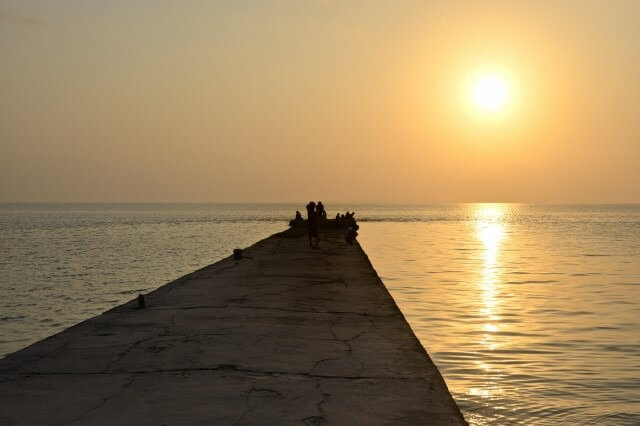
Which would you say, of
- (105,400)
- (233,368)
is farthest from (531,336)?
(105,400)

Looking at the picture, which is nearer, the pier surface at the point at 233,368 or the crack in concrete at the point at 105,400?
the crack in concrete at the point at 105,400

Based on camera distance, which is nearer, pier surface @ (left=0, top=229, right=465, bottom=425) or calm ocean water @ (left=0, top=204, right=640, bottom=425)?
pier surface @ (left=0, top=229, right=465, bottom=425)

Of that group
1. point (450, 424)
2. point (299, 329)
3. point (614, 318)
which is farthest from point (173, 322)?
point (614, 318)

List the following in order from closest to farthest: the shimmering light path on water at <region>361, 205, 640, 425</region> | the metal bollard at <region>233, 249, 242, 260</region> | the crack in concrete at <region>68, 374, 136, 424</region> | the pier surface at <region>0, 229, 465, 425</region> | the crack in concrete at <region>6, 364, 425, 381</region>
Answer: the crack in concrete at <region>68, 374, 136, 424</region>, the pier surface at <region>0, 229, 465, 425</region>, the crack in concrete at <region>6, 364, 425, 381</region>, the shimmering light path on water at <region>361, 205, 640, 425</region>, the metal bollard at <region>233, 249, 242, 260</region>

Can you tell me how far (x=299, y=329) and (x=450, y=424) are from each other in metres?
4.67

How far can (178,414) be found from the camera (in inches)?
243

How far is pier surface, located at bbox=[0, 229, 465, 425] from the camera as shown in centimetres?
625

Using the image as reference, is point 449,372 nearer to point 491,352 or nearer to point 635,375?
point 491,352

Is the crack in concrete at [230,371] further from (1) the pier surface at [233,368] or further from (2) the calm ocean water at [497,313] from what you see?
(2) the calm ocean water at [497,313]

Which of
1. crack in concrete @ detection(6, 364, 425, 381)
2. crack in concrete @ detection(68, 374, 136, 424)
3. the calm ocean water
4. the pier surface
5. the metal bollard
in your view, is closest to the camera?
crack in concrete @ detection(68, 374, 136, 424)

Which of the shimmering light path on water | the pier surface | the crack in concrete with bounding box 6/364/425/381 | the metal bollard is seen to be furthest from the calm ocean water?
the metal bollard

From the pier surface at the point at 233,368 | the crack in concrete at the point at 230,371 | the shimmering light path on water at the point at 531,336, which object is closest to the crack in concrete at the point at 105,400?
the pier surface at the point at 233,368

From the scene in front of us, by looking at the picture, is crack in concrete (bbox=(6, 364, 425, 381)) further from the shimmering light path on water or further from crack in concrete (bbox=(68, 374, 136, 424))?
the shimmering light path on water

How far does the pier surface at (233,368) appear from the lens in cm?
625
